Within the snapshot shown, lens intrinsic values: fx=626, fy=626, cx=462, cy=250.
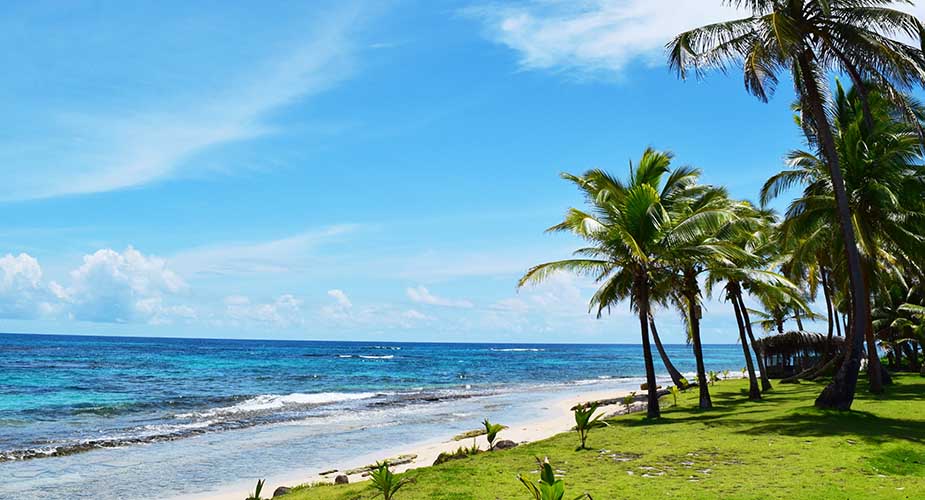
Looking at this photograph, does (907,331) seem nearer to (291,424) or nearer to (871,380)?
(871,380)

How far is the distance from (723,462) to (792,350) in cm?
2440

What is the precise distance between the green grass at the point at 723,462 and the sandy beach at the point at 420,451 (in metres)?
2.28

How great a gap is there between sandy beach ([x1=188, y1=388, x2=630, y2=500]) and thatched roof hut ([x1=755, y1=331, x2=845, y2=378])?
10808 millimetres

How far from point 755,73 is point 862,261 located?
7631 mm

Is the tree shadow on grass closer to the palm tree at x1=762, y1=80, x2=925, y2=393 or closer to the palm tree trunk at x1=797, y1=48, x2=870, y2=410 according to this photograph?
the palm tree trunk at x1=797, y1=48, x2=870, y2=410

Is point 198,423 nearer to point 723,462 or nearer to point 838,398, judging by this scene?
point 723,462

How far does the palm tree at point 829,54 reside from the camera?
13.7 meters

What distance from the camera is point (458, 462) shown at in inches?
470

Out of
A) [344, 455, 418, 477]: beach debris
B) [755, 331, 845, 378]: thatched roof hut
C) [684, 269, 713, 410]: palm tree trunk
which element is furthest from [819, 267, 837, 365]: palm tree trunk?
[344, 455, 418, 477]: beach debris

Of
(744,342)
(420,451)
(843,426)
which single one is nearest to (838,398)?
(843,426)

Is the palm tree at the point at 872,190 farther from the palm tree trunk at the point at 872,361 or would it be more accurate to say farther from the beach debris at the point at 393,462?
the beach debris at the point at 393,462

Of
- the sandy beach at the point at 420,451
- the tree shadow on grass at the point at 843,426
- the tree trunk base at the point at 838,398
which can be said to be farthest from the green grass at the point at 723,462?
the sandy beach at the point at 420,451

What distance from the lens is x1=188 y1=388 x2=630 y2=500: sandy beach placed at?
13.1m

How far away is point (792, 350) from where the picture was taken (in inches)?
1229
